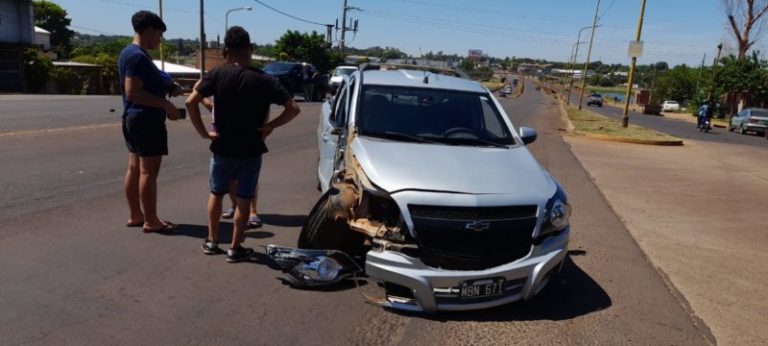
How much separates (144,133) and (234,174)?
1073 mm

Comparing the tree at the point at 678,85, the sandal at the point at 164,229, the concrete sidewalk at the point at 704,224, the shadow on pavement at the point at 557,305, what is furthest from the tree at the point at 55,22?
the tree at the point at 678,85

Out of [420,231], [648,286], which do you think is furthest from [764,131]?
[420,231]

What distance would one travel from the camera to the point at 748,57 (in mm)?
47312

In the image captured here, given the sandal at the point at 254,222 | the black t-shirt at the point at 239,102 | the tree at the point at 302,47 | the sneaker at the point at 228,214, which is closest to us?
the black t-shirt at the point at 239,102

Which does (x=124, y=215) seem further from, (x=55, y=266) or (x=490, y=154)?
(x=490, y=154)

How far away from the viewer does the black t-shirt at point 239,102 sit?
4.61m

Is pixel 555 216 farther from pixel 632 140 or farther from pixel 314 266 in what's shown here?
pixel 632 140

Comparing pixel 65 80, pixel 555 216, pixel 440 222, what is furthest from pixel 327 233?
pixel 65 80

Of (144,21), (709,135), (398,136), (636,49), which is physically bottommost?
(709,135)

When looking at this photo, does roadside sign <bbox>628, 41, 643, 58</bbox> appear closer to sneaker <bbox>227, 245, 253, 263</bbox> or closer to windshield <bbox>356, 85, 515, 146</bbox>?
windshield <bbox>356, 85, 515, 146</bbox>

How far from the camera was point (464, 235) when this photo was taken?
4.01 m

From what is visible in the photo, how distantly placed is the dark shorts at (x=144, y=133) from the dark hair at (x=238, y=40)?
3.69ft

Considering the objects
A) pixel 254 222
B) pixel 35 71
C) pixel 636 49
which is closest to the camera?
pixel 254 222

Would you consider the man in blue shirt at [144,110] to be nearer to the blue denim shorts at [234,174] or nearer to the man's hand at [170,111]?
the man's hand at [170,111]
